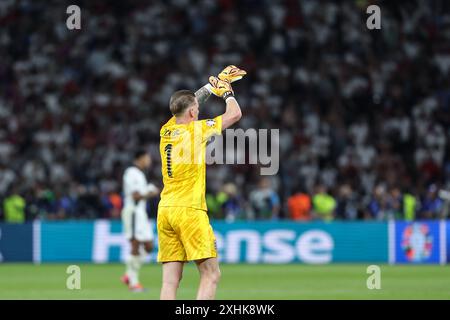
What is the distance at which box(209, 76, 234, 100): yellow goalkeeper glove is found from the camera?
1077cm

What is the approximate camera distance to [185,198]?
34.7 ft

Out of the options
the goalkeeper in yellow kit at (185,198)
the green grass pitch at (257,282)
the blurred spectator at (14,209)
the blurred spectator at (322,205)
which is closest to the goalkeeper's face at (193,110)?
the goalkeeper in yellow kit at (185,198)

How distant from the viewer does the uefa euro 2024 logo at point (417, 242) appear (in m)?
24.6

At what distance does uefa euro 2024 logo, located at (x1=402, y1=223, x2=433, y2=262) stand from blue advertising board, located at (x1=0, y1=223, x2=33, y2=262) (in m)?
8.87

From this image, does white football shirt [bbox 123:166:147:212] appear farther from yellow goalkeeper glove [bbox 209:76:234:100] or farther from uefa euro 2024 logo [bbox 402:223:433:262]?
uefa euro 2024 logo [bbox 402:223:433:262]

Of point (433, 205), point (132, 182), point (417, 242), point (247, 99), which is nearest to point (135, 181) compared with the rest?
point (132, 182)

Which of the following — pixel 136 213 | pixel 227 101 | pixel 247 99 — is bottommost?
pixel 136 213

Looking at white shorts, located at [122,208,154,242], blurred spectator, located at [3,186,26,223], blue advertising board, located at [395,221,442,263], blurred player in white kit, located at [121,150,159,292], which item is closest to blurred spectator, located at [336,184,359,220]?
blue advertising board, located at [395,221,442,263]

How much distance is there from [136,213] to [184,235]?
7.44 meters

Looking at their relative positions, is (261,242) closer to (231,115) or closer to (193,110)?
(193,110)

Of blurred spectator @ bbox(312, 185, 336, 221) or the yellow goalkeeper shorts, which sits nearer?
the yellow goalkeeper shorts

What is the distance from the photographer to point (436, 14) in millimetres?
32406
